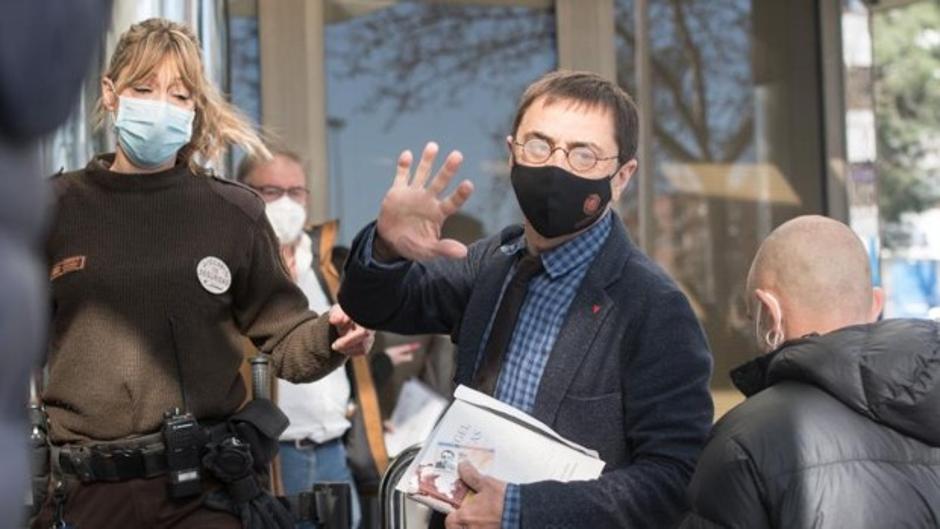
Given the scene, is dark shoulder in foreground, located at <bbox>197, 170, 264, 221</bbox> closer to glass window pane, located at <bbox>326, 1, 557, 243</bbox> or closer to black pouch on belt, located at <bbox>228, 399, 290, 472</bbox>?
black pouch on belt, located at <bbox>228, 399, 290, 472</bbox>

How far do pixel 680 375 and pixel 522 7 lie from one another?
16.2ft

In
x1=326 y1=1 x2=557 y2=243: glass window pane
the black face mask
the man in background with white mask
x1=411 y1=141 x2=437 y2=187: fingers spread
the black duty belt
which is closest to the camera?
x1=411 y1=141 x2=437 y2=187: fingers spread

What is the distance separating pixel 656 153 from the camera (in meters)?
7.76

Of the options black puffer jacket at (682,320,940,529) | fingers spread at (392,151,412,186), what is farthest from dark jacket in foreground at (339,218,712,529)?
fingers spread at (392,151,412,186)

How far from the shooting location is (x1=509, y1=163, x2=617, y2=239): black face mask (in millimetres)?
2756

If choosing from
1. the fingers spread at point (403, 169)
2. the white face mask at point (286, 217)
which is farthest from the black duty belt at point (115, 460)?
the white face mask at point (286, 217)

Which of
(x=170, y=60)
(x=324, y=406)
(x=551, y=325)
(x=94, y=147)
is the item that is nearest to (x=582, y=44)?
(x=324, y=406)

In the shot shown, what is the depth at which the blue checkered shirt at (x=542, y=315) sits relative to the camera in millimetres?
2771

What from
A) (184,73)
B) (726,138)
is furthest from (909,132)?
(184,73)

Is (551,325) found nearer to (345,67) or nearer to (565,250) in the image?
(565,250)

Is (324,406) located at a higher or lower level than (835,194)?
lower

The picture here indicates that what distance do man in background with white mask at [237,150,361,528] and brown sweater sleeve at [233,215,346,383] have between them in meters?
1.67

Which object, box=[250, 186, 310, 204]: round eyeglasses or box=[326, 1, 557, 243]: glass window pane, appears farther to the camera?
box=[326, 1, 557, 243]: glass window pane

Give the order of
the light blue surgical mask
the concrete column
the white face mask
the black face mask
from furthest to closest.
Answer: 1. the concrete column
2. the white face mask
3. the light blue surgical mask
4. the black face mask
